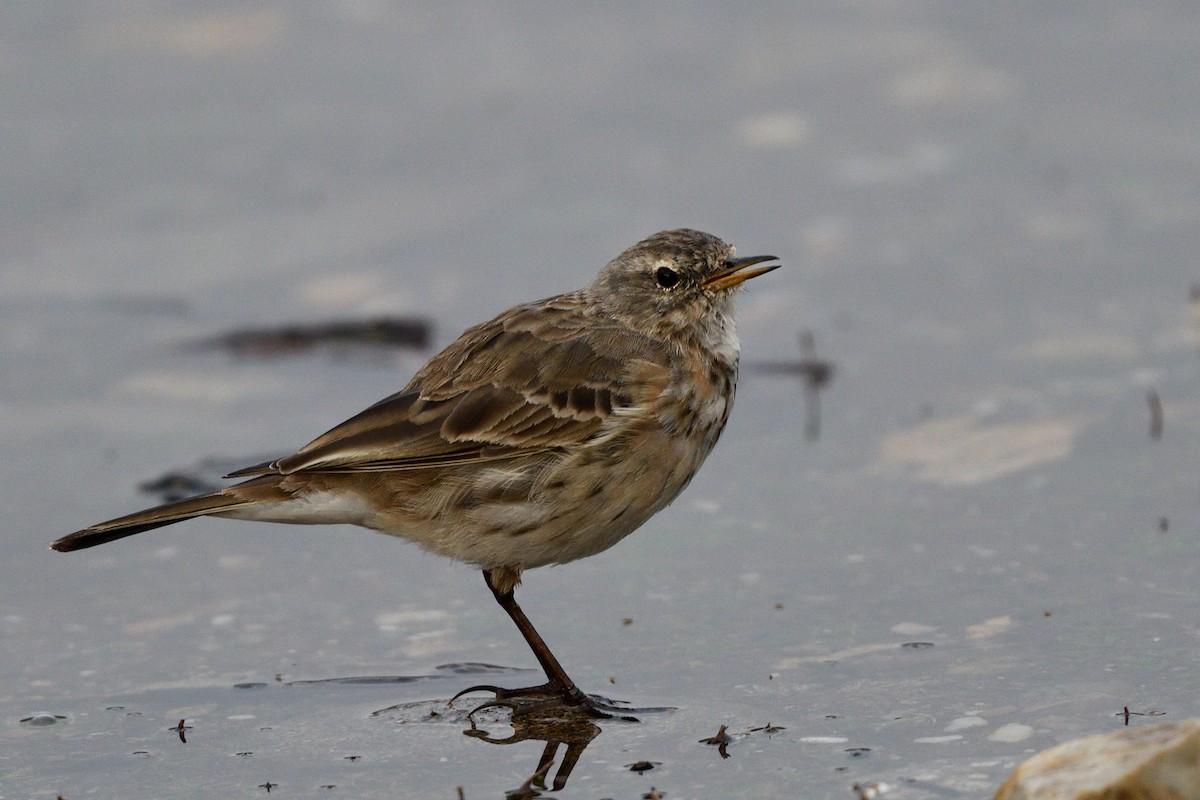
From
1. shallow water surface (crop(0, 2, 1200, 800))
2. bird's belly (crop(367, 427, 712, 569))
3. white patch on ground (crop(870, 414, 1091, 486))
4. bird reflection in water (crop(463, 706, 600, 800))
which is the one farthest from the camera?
white patch on ground (crop(870, 414, 1091, 486))

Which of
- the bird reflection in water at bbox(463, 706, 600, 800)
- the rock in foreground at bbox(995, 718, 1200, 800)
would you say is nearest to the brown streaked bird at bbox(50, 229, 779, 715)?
the bird reflection in water at bbox(463, 706, 600, 800)

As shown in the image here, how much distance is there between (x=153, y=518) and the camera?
7516 millimetres

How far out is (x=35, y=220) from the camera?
14.6m

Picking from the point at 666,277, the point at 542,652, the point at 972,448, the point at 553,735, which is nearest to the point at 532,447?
the point at 542,652

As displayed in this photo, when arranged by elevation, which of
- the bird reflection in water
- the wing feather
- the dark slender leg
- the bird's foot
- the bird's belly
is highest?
the wing feather

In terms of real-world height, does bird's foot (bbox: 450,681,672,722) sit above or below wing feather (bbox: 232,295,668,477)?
below

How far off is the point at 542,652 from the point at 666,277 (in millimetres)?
1870

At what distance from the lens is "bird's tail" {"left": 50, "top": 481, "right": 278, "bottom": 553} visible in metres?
7.52

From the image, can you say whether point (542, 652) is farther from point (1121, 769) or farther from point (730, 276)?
point (1121, 769)

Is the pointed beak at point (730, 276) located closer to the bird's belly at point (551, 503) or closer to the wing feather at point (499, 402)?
the wing feather at point (499, 402)

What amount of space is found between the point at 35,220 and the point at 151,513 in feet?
25.7

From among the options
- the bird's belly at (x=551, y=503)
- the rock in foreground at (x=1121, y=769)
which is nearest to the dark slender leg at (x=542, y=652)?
the bird's belly at (x=551, y=503)

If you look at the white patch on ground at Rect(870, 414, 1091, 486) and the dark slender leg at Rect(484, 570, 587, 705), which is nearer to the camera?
the dark slender leg at Rect(484, 570, 587, 705)

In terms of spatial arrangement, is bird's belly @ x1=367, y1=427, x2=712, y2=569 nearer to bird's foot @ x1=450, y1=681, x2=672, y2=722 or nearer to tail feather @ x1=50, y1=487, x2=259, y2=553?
bird's foot @ x1=450, y1=681, x2=672, y2=722
